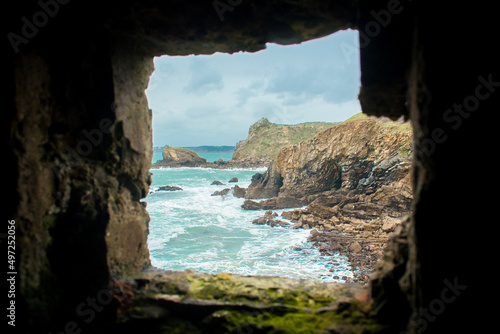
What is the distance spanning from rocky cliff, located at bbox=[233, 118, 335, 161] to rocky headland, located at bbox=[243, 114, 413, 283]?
4789 centimetres

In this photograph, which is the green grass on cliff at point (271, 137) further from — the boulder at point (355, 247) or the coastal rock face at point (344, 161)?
the boulder at point (355, 247)

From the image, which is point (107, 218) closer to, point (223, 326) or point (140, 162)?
point (140, 162)

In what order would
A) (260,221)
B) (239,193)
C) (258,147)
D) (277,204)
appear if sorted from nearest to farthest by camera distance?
(260,221) → (277,204) → (239,193) → (258,147)

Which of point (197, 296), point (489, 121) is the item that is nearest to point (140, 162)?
point (197, 296)

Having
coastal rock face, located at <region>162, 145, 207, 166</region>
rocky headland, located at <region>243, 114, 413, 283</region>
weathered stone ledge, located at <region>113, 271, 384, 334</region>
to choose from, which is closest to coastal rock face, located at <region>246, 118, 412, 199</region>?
rocky headland, located at <region>243, 114, 413, 283</region>

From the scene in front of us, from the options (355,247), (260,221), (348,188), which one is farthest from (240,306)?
(348,188)

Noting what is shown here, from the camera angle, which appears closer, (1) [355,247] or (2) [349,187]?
(1) [355,247]

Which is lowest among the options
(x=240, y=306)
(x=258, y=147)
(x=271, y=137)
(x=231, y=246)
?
(x=231, y=246)

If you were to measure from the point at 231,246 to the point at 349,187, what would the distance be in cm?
1358

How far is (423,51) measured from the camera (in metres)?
2.06

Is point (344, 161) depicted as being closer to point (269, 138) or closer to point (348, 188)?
point (348, 188)

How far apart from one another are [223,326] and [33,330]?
1.98 metres

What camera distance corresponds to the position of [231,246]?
1680 cm

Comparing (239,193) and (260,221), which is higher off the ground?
(239,193)
